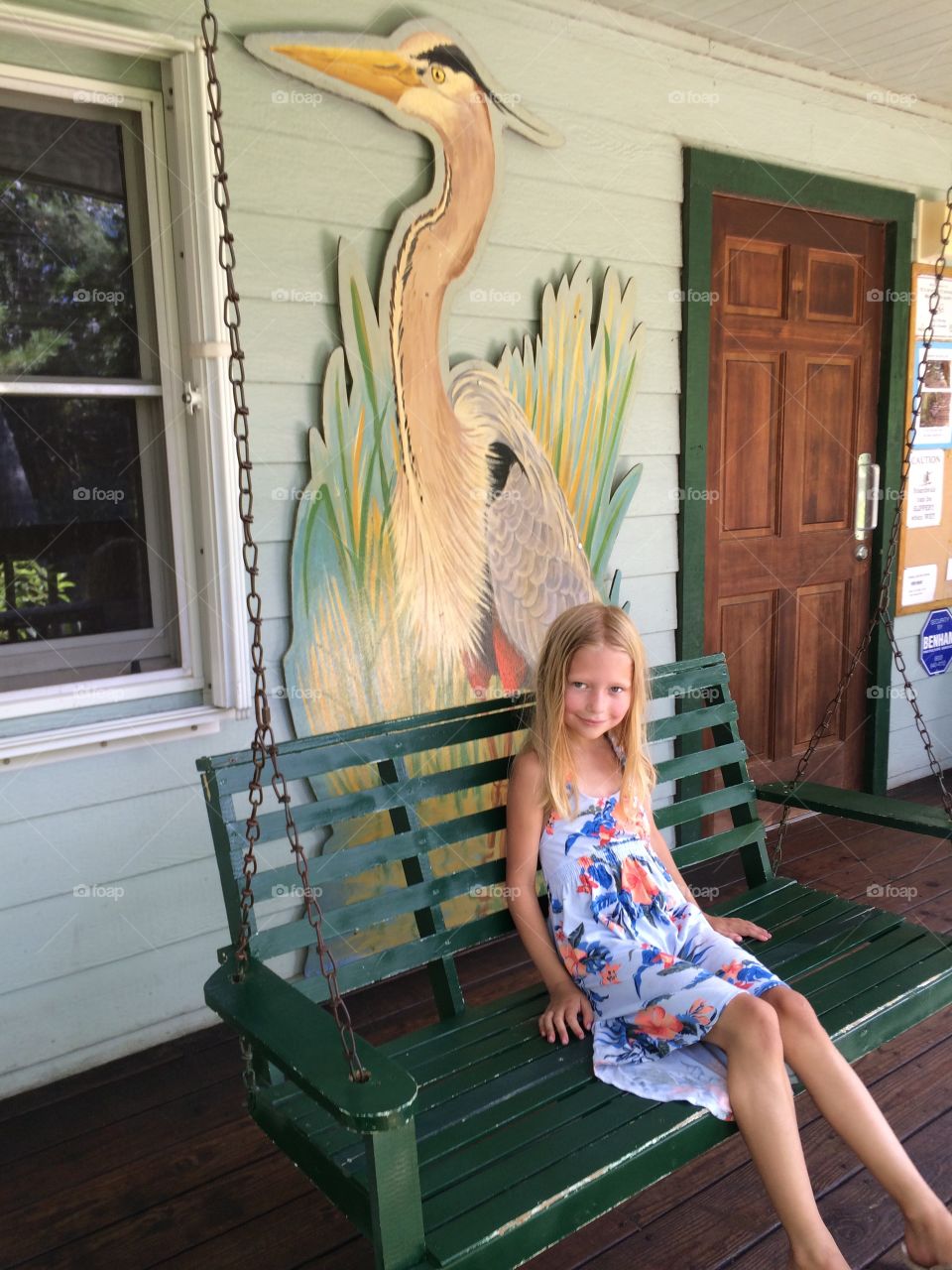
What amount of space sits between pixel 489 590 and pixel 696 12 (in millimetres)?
1896

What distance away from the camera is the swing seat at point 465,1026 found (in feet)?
4.62

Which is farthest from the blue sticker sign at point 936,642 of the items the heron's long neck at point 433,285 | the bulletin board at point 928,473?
the heron's long neck at point 433,285

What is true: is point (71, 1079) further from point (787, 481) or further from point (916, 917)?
point (787, 481)

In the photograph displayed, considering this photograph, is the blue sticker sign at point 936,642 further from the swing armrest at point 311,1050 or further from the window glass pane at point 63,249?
the swing armrest at point 311,1050

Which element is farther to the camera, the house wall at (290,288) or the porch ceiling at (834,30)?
the porch ceiling at (834,30)

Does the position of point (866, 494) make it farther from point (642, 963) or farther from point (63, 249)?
point (63, 249)

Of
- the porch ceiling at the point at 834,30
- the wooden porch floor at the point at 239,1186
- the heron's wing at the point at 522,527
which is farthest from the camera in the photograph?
the porch ceiling at the point at 834,30

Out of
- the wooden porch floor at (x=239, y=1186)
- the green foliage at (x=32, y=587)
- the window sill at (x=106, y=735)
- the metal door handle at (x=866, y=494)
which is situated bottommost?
the wooden porch floor at (x=239, y=1186)

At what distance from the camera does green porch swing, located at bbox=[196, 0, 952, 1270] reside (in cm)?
141

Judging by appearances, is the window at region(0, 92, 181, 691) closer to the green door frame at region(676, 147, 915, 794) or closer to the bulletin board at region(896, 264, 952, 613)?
the green door frame at region(676, 147, 915, 794)

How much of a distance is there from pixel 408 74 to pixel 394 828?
77.9 inches

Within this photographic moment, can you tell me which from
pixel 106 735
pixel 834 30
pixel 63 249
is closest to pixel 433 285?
pixel 63 249

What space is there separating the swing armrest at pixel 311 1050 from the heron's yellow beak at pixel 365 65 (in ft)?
6.97

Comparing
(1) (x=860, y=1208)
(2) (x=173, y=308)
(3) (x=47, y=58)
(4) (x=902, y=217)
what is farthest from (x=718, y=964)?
(4) (x=902, y=217)
